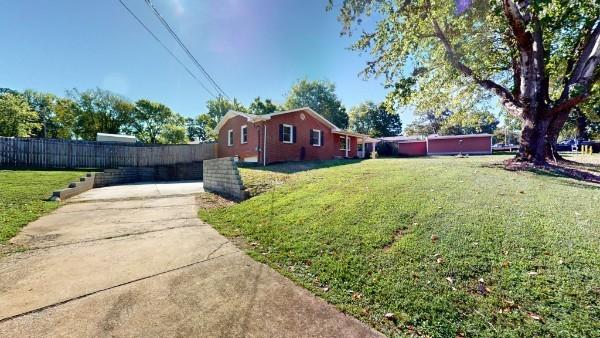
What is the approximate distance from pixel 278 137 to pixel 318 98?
27.4 meters

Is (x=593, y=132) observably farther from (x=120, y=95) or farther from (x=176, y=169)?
(x=120, y=95)

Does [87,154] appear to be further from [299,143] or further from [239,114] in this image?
[299,143]

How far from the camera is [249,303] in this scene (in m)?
2.58

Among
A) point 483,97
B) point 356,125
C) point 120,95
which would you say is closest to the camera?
point 483,97

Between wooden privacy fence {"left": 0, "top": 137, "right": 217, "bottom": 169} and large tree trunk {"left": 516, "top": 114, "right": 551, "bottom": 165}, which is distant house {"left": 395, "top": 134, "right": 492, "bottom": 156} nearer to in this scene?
large tree trunk {"left": 516, "top": 114, "right": 551, "bottom": 165}

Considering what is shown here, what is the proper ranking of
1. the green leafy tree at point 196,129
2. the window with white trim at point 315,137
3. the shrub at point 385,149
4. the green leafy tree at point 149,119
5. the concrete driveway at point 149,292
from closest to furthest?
1. the concrete driveway at point 149,292
2. the window with white trim at point 315,137
3. the shrub at point 385,149
4. the green leafy tree at point 149,119
5. the green leafy tree at point 196,129

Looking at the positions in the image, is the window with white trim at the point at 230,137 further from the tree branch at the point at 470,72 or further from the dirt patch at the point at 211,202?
the tree branch at the point at 470,72

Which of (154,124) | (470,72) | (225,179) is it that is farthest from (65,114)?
(470,72)

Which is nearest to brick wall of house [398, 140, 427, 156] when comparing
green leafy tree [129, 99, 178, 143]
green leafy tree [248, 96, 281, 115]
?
green leafy tree [248, 96, 281, 115]

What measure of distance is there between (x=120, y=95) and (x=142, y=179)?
27.4m

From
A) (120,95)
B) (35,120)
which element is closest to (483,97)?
(120,95)

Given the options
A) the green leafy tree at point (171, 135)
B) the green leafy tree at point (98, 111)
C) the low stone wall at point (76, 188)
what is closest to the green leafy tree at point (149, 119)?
the green leafy tree at point (171, 135)

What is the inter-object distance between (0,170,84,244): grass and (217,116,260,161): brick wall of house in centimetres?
899

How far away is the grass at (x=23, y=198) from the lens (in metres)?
4.98
